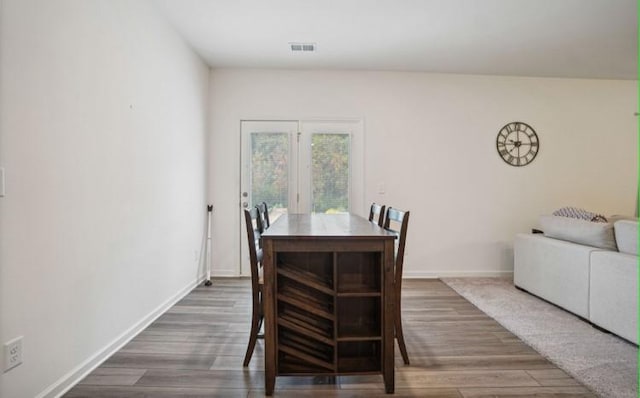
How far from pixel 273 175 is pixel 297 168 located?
30 centimetres

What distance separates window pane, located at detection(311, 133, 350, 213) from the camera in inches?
167

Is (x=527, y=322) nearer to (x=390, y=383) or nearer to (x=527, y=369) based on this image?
(x=527, y=369)

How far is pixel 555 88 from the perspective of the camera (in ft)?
14.4

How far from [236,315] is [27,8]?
2.35m

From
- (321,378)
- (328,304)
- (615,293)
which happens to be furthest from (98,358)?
(615,293)

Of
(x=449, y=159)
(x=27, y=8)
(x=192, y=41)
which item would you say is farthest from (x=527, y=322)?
(x=192, y=41)

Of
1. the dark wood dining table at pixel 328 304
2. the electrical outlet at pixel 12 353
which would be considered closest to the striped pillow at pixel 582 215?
the dark wood dining table at pixel 328 304

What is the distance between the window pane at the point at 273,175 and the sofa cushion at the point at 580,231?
2744mm

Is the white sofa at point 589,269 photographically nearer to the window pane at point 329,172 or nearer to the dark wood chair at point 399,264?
the dark wood chair at point 399,264

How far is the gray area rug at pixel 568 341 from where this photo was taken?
6.36 feet

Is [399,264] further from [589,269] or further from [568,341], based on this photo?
[589,269]

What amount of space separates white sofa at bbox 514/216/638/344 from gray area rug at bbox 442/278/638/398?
11cm

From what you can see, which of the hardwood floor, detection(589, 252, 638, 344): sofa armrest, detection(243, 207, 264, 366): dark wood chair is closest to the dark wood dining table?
the hardwood floor

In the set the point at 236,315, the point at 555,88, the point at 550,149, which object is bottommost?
the point at 236,315
